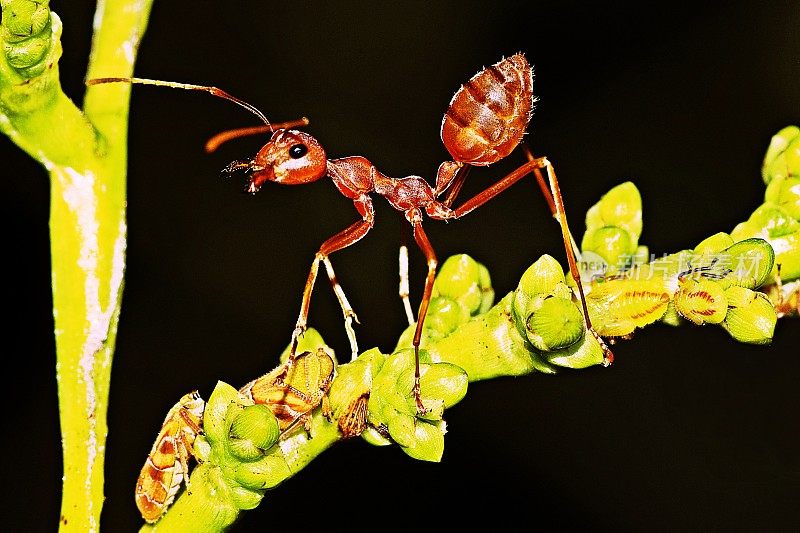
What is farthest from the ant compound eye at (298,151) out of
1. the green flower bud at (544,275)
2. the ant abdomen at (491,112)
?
the green flower bud at (544,275)

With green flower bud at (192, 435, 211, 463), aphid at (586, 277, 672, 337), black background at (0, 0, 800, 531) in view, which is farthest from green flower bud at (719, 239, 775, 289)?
black background at (0, 0, 800, 531)

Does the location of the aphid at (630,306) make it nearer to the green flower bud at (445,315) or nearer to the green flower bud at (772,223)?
the green flower bud at (772,223)

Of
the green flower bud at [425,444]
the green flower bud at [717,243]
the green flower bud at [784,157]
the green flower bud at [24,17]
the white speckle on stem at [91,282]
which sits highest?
the green flower bud at [24,17]

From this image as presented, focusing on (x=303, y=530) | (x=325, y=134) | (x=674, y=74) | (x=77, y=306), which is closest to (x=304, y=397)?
(x=77, y=306)

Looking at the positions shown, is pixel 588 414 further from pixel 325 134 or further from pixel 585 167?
pixel 325 134

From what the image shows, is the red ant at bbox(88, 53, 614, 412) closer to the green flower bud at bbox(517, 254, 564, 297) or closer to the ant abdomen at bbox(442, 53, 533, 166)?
the ant abdomen at bbox(442, 53, 533, 166)

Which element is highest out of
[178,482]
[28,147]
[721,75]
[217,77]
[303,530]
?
[217,77]
